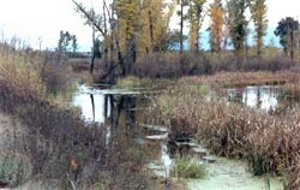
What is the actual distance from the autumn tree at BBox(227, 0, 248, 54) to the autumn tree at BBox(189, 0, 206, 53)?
2661mm

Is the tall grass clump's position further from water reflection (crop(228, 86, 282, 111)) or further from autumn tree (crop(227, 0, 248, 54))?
autumn tree (crop(227, 0, 248, 54))

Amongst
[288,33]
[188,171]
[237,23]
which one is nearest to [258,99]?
[188,171]

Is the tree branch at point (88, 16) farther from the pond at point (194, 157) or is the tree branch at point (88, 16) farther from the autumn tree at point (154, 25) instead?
the pond at point (194, 157)

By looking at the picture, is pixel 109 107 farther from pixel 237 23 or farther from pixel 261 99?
pixel 237 23

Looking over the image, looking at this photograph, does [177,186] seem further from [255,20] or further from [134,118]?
[255,20]

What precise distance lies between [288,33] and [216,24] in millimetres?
9212

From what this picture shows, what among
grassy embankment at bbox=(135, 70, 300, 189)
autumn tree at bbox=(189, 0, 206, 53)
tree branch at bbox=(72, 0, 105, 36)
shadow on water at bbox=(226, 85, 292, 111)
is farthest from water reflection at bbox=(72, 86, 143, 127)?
autumn tree at bbox=(189, 0, 206, 53)

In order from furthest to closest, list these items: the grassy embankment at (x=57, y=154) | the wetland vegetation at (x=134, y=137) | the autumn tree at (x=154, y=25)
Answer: the autumn tree at (x=154, y=25)
the wetland vegetation at (x=134, y=137)
the grassy embankment at (x=57, y=154)

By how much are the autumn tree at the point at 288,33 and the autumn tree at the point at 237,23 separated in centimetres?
428

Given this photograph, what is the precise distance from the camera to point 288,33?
52688 mm

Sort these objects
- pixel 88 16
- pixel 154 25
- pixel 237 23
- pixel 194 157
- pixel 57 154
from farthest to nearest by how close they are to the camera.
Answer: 1. pixel 237 23
2. pixel 154 25
3. pixel 88 16
4. pixel 194 157
5. pixel 57 154

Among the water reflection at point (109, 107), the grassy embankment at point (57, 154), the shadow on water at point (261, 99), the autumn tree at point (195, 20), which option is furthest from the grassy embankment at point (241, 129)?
the autumn tree at point (195, 20)

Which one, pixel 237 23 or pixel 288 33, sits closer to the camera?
pixel 237 23

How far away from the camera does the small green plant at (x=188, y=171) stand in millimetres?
9164
